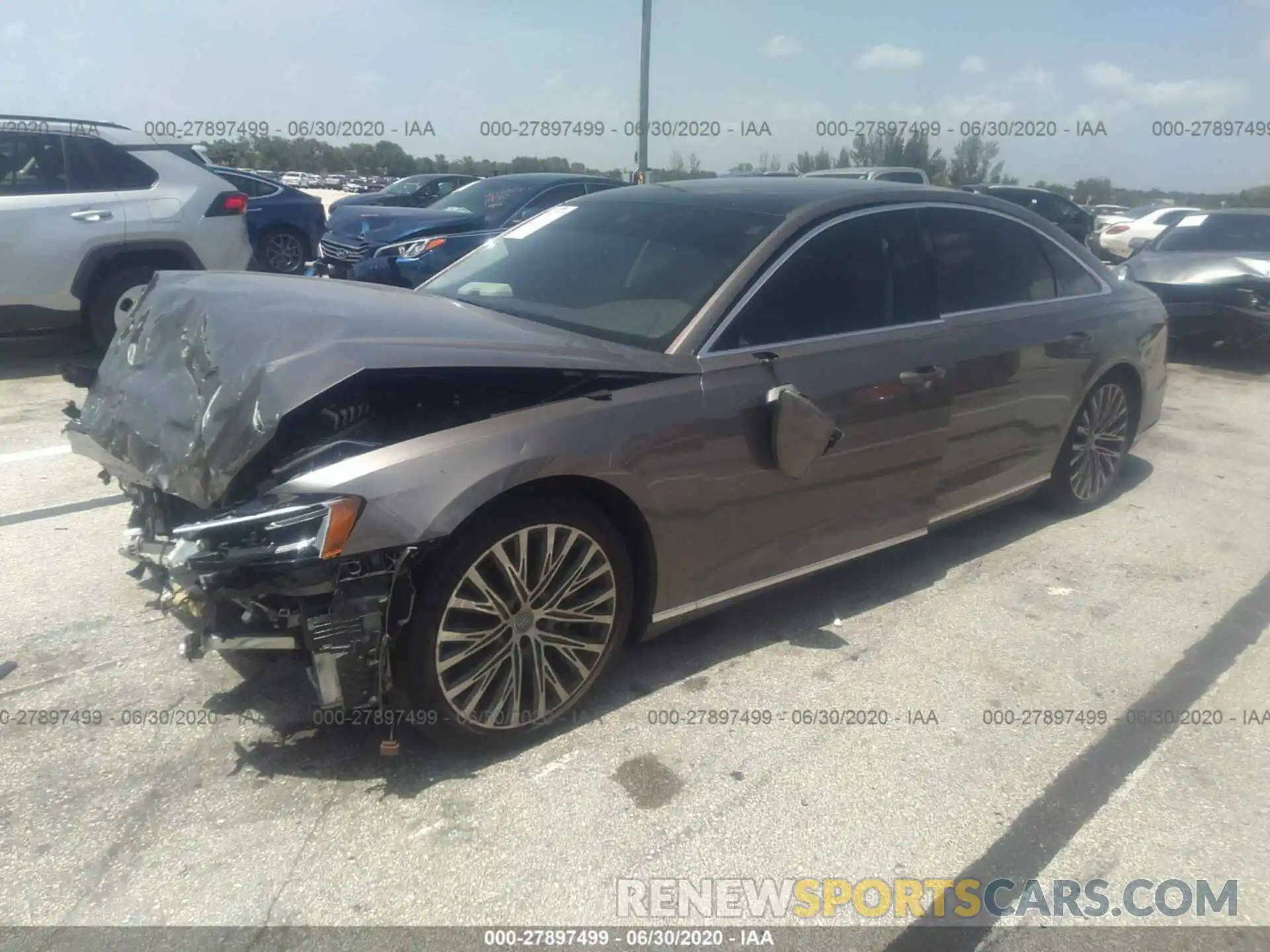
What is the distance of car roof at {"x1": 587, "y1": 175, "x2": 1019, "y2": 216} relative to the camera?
12.5ft

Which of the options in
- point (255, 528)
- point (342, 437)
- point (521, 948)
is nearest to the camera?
point (521, 948)

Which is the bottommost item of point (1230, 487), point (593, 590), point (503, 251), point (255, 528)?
point (1230, 487)

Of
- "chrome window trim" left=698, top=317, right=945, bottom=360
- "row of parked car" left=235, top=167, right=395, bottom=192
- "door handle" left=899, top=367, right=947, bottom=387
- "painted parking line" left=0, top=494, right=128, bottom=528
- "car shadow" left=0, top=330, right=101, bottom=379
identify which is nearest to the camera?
"chrome window trim" left=698, top=317, right=945, bottom=360

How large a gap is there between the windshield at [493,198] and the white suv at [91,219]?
2.80 metres

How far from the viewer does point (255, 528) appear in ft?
8.18

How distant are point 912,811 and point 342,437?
1940 mm

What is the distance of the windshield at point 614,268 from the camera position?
3.44 m

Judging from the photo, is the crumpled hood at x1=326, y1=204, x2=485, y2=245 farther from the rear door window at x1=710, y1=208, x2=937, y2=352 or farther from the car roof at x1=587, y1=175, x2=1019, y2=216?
the rear door window at x1=710, y1=208, x2=937, y2=352

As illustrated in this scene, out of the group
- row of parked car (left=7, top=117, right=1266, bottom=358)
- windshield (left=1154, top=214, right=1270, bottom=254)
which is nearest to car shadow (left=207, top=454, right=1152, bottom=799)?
row of parked car (left=7, top=117, right=1266, bottom=358)

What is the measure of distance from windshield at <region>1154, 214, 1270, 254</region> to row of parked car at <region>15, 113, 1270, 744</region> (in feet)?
21.3

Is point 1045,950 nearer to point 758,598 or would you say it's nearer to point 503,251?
point 758,598

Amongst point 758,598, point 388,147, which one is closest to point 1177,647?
point 758,598

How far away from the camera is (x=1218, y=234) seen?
34.2 ft

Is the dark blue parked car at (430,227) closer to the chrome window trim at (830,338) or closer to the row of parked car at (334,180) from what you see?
the chrome window trim at (830,338)
